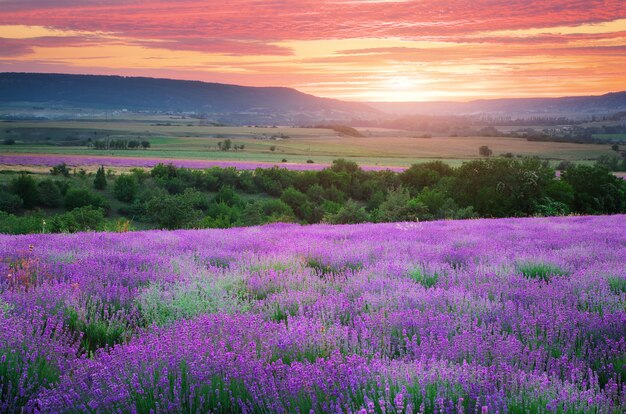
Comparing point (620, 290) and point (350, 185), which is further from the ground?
point (620, 290)

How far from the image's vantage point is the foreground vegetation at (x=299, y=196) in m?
27.6

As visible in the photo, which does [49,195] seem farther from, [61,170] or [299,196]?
[299,196]

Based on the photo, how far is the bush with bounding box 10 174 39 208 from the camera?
43125mm

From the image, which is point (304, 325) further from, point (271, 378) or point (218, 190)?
point (218, 190)

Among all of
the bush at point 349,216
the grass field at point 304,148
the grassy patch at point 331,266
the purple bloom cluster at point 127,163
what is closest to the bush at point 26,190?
the purple bloom cluster at point 127,163

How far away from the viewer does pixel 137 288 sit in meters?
5.14

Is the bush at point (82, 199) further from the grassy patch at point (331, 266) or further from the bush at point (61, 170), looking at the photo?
the grassy patch at point (331, 266)

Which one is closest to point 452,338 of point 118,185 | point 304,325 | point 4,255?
point 304,325

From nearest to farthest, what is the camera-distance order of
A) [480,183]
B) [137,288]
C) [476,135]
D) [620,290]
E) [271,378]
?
[271,378] < [620,290] < [137,288] < [480,183] < [476,135]

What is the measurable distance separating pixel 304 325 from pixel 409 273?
2.07m

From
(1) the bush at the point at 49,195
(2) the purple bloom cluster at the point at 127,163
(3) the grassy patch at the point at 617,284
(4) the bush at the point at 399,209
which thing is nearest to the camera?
(3) the grassy patch at the point at 617,284

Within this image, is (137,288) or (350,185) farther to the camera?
(350,185)

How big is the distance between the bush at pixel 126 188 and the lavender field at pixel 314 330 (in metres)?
40.3

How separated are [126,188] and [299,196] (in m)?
13.9
